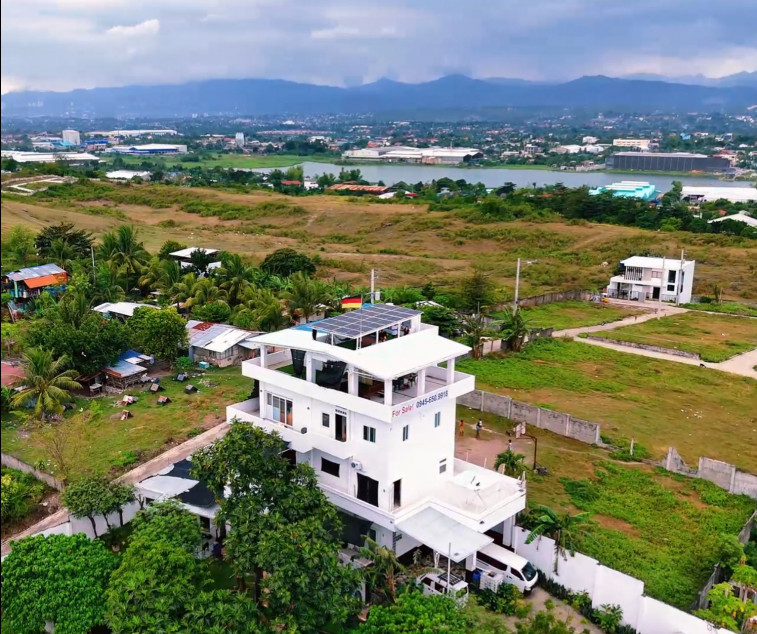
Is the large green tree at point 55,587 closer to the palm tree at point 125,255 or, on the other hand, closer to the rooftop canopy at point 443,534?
the rooftop canopy at point 443,534

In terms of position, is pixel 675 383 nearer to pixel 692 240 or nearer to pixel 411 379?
pixel 411 379

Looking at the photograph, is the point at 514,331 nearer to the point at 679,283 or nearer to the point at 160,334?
the point at 160,334

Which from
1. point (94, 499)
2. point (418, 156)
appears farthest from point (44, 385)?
point (418, 156)

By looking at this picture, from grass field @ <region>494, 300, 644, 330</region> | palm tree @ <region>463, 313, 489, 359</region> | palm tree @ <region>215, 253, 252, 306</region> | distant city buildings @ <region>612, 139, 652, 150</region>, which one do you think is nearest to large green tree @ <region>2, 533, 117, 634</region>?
palm tree @ <region>463, 313, 489, 359</region>

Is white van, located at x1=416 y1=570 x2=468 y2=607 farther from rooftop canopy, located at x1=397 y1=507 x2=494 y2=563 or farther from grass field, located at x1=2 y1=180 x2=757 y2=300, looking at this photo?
grass field, located at x1=2 y1=180 x2=757 y2=300

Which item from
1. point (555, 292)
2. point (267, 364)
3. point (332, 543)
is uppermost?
point (267, 364)

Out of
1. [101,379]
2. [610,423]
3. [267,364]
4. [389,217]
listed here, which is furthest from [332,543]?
[389,217]
